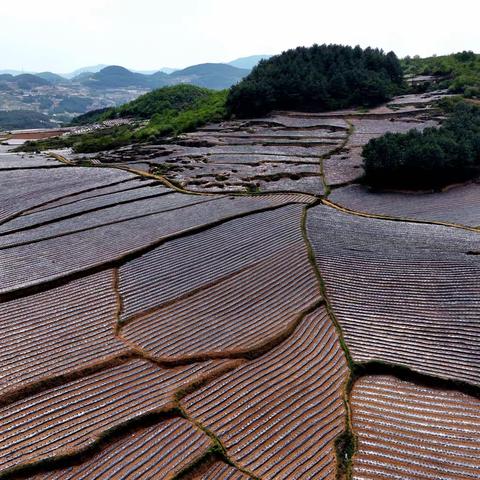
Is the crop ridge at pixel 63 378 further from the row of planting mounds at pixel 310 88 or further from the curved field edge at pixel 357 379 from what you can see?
the row of planting mounds at pixel 310 88

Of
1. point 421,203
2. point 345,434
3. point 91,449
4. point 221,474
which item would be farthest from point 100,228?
point 421,203

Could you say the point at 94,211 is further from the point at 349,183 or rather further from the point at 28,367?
the point at 349,183

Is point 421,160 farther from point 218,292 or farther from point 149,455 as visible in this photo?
point 149,455

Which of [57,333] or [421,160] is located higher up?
[421,160]

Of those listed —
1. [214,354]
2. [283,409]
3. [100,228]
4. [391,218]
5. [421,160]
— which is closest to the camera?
[283,409]

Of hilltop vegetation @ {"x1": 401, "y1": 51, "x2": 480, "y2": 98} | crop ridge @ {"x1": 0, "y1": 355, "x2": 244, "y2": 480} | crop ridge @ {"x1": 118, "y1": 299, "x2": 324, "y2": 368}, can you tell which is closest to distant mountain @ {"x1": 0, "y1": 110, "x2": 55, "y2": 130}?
hilltop vegetation @ {"x1": 401, "y1": 51, "x2": 480, "y2": 98}

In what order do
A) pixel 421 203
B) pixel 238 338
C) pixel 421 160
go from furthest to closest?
pixel 421 160 < pixel 421 203 < pixel 238 338

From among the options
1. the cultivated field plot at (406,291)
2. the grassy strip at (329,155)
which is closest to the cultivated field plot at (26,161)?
the grassy strip at (329,155)

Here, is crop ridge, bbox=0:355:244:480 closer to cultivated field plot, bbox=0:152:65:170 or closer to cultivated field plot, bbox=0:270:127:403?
cultivated field plot, bbox=0:270:127:403
